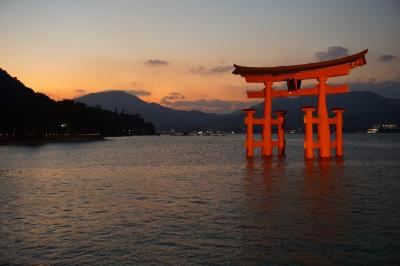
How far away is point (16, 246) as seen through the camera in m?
9.59

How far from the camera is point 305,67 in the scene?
3178 centimetres

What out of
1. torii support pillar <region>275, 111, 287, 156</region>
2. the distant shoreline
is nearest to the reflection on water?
torii support pillar <region>275, 111, 287, 156</region>

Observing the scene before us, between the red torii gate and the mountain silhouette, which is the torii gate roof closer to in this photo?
the red torii gate

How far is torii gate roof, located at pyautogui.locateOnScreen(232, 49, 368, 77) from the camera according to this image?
1161 inches

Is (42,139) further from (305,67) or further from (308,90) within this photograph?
(305,67)

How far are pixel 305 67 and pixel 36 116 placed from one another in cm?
8757

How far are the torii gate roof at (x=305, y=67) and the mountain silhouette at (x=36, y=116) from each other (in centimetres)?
7686

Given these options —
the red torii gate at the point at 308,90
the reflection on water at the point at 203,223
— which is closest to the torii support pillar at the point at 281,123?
the red torii gate at the point at 308,90

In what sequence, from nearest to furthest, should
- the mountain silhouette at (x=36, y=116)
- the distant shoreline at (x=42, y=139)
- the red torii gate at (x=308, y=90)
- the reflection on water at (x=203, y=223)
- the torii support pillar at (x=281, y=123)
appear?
1. the reflection on water at (x=203, y=223)
2. the red torii gate at (x=308, y=90)
3. the torii support pillar at (x=281, y=123)
4. the distant shoreline at (x=42, y=139)
5. the mountain silhouette at (x=36, y=116)

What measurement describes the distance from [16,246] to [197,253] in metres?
4.05

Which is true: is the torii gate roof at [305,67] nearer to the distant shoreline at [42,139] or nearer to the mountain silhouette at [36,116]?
the distant shoreline at [42,139]

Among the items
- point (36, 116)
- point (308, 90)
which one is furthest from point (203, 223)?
point (36, 116)

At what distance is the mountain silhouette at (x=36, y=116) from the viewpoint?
99.1 metres

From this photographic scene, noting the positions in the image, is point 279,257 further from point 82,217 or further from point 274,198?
point 274,198
